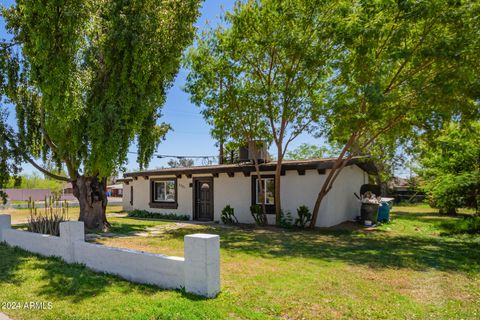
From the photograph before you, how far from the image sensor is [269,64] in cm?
1281

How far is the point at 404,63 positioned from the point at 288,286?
25.9 feet

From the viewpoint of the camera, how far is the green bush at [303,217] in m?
13.5

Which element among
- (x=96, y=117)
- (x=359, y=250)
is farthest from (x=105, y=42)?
(x=359, y=250)

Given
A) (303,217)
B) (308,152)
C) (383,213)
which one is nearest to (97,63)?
(303,217)

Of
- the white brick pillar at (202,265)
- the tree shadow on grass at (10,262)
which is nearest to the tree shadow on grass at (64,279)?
the tree shadow on grass at (10,262)

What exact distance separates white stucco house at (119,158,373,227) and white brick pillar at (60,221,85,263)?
872 cm

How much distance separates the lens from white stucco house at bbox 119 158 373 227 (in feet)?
45.5

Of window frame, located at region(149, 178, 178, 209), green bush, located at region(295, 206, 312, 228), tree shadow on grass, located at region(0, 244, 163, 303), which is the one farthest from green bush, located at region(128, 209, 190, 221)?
tree shadow on grass, located at region(0, 244, 163, 303)

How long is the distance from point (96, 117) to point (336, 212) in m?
10.1

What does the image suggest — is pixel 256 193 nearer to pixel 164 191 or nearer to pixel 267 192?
pixel 267 192

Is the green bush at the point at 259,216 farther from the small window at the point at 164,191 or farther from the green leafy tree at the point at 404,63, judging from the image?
the small window at the point at 164,191

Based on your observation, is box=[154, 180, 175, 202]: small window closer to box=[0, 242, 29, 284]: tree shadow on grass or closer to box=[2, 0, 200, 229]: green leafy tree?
box=[2, 0, 200, 229]: green leafy tree

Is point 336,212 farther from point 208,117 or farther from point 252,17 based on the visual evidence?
point 252,17

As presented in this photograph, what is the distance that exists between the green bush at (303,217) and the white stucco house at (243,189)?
45 cm
